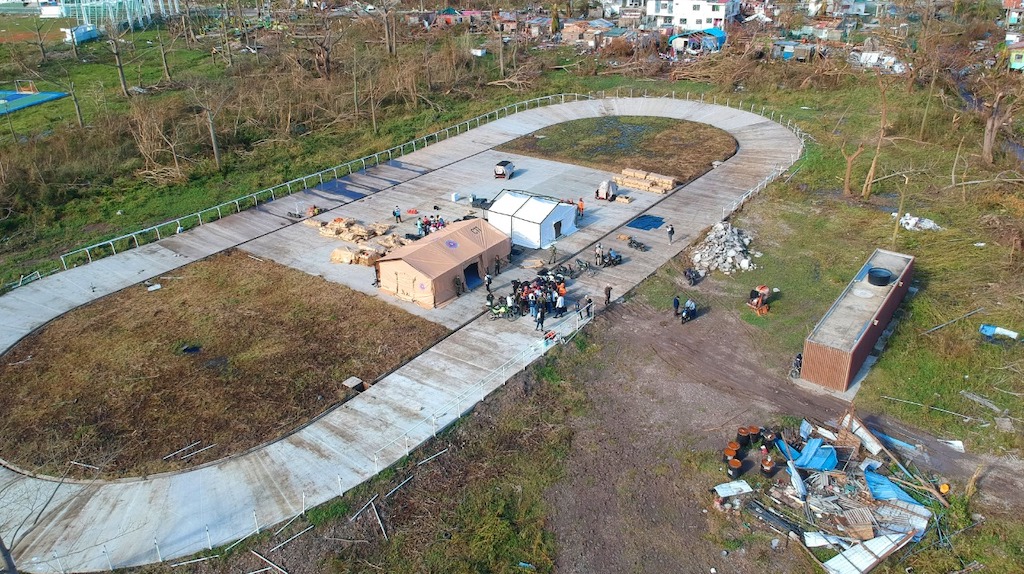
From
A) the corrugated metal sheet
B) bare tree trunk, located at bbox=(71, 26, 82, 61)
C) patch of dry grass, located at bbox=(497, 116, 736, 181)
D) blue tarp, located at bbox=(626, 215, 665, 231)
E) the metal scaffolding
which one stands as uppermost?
the metal scaffolding

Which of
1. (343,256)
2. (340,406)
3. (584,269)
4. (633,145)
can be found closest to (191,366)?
(340,406)

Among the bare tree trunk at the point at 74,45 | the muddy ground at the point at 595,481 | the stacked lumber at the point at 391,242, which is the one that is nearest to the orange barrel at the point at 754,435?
the muddy ground at the point at 595,481

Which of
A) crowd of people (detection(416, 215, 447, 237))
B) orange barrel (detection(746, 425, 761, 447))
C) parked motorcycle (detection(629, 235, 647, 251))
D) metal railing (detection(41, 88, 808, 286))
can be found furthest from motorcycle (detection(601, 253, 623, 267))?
metal railing (detection(41, 88, 808, 286))

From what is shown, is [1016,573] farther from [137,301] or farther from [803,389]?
[137,301]

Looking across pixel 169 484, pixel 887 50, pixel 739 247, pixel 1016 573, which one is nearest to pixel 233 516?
pixel 169 484

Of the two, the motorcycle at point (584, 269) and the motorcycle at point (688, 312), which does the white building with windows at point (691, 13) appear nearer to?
the motorcycle at point (584, 269)

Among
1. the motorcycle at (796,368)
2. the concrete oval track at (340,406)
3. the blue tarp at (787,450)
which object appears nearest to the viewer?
the concrete oval track at (340,406)

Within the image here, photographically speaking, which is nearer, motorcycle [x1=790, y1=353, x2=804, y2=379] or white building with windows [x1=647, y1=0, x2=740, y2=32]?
motorcycle [x1=790, y1=353, x2=804, y2=379]

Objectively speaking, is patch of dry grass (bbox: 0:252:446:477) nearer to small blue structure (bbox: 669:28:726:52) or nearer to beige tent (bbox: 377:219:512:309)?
beige tent (bbox: 377:219:512:309)
